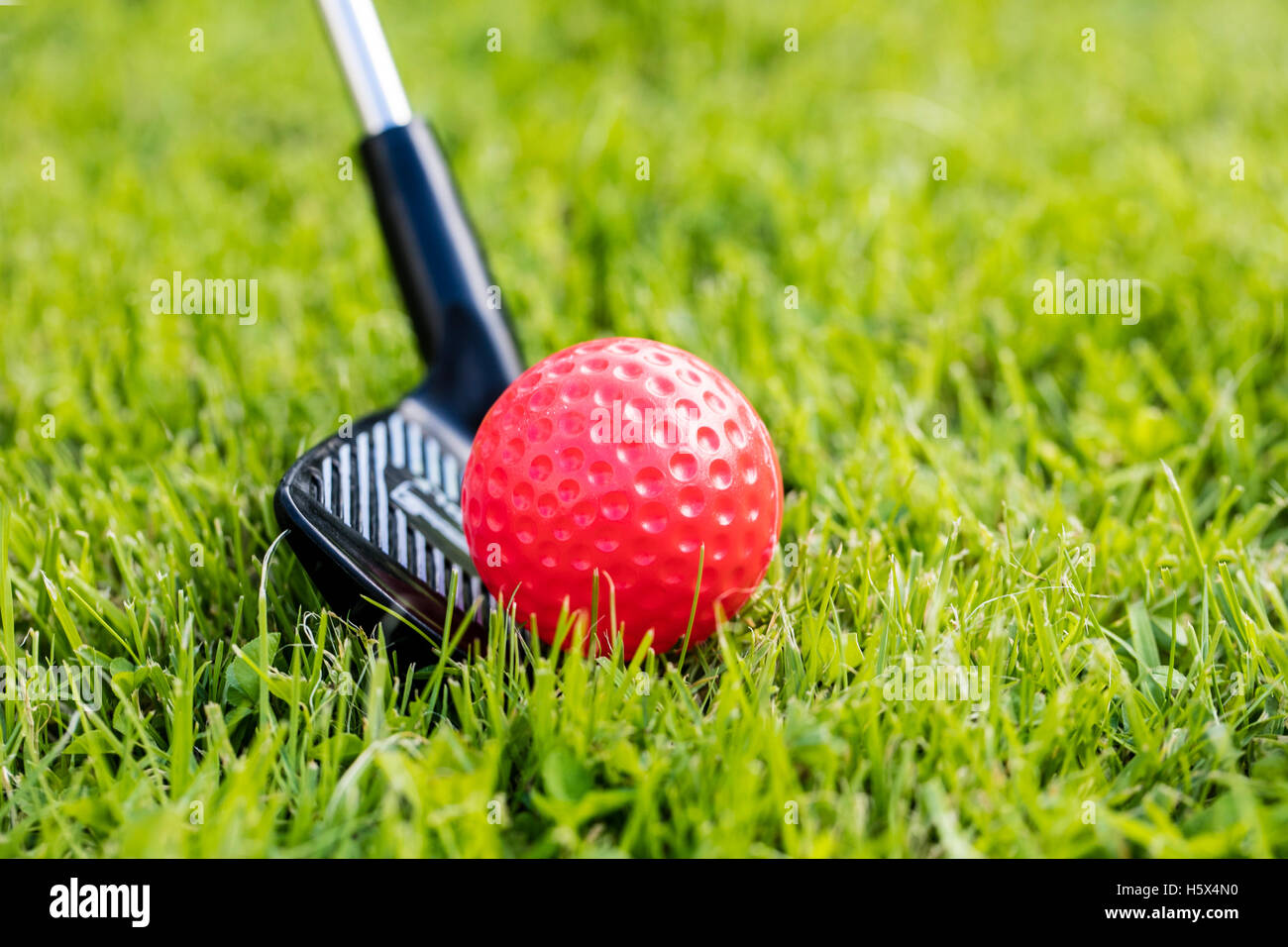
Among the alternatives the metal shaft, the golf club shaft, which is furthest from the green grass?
the metal shaft

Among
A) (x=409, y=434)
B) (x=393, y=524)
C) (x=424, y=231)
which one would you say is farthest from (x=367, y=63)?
(x=393, y=524)

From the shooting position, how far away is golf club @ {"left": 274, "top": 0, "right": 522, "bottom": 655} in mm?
1629

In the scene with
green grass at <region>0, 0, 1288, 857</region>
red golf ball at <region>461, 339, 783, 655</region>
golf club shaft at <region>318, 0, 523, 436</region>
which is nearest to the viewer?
green grass at <region>0, 0, 1288, 857</region>

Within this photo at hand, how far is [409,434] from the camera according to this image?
1.98 m

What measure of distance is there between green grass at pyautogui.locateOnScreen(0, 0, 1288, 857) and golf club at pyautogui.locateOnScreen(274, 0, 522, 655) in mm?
103

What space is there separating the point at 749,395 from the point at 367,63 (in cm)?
107

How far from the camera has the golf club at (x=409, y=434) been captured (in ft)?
5.34

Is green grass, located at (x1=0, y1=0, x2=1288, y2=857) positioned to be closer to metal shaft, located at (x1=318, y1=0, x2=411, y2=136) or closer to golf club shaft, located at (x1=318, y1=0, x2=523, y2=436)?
golf club shaft, located at (x1=318, y1=0, x2=523, y2=436)

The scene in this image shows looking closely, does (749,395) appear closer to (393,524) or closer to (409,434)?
(409,434)

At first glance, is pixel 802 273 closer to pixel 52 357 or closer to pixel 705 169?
pixel 705 169

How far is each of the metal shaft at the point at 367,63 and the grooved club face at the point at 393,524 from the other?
2.06 ft

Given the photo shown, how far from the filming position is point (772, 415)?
235cm
